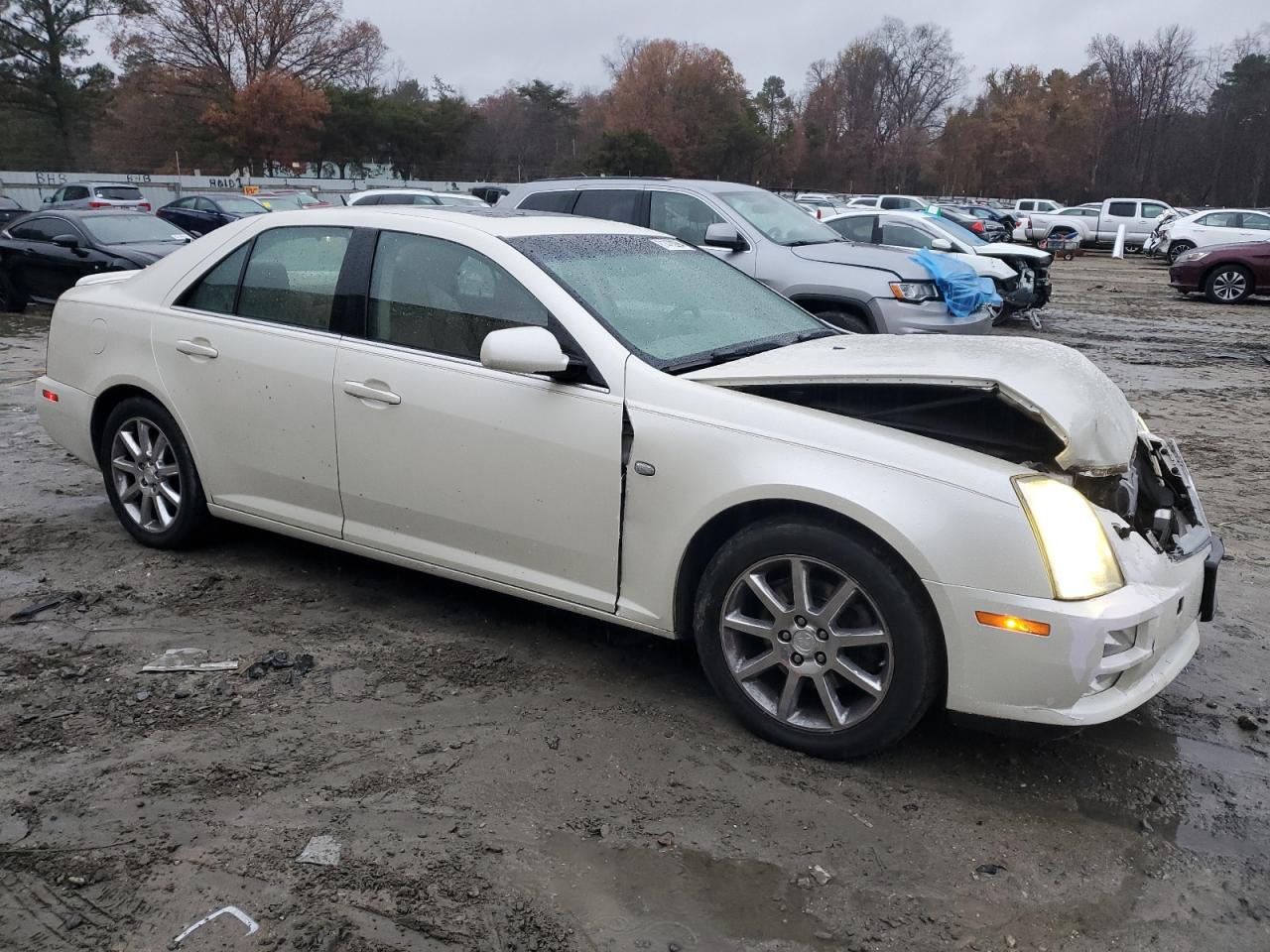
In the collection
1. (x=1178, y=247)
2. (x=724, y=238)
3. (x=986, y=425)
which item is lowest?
(x=1178, y=247)

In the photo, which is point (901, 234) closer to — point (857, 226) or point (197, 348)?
point (857, 226)

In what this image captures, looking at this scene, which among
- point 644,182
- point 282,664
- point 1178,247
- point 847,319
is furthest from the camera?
point 1178,247

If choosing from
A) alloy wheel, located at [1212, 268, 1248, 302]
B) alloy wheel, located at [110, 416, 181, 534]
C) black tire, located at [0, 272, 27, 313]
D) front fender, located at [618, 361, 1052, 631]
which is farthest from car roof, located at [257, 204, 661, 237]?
alloy wheel, located at [1212, 268, 1248, 302]

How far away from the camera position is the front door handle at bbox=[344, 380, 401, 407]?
412 centimetres

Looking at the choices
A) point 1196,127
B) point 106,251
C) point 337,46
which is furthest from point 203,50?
point 1196,127

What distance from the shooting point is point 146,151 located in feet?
184

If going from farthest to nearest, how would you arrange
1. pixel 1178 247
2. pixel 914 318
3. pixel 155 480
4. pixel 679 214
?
pixel 1178 247 < pixel 679 214 < pixel 914 318 < pixel 155 480

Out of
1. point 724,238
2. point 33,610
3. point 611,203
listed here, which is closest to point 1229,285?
point 724,238

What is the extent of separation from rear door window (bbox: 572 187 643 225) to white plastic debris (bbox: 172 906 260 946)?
8.06m

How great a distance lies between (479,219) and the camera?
440 centimetres

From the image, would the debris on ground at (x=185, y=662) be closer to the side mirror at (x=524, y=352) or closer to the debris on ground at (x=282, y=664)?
the debris on ground at (x=282, y=664)

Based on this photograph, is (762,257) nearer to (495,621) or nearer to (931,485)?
(495,621)

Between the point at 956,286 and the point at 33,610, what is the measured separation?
7907mm

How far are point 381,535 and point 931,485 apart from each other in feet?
7.29
